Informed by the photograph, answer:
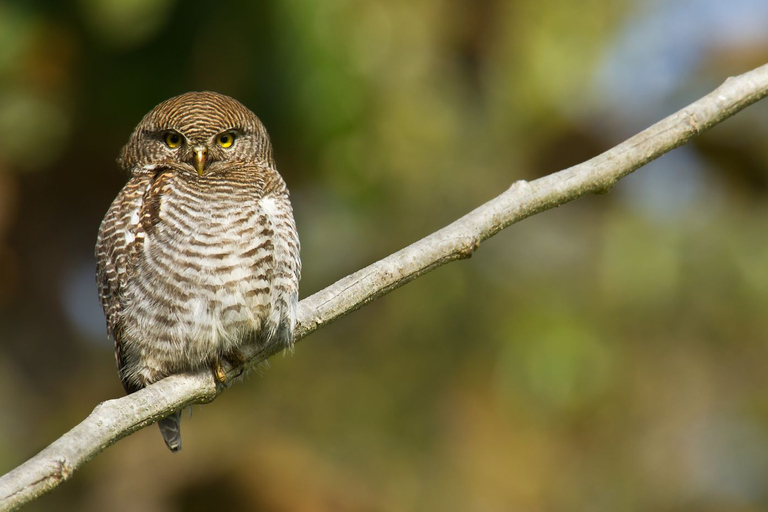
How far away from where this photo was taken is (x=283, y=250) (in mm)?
3865

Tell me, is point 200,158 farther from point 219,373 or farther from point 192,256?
point 219,373

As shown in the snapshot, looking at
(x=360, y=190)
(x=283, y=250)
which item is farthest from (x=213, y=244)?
(x=360, y=190)

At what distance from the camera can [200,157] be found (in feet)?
13.0

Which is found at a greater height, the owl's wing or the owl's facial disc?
the owl's facial disc

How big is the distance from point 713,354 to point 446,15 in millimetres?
4270

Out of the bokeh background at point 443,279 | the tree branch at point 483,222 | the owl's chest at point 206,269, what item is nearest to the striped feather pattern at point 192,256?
the owl's chest at point 206,269

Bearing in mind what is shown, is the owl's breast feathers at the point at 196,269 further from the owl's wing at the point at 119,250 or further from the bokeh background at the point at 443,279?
the bokeh background at the point at 443,279

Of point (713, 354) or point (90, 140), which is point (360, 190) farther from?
point (713, 354)

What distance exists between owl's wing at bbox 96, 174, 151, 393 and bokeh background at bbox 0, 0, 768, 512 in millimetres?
3961

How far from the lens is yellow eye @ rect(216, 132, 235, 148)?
13.4 ft

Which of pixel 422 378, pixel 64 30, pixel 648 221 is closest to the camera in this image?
pixel 64 30

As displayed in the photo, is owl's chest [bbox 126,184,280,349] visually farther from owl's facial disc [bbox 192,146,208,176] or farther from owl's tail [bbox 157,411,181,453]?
owl's tail [bbox 157,411,181,453]

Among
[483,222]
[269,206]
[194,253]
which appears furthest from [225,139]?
[483,222]

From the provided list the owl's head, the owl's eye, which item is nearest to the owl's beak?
the owl's head
